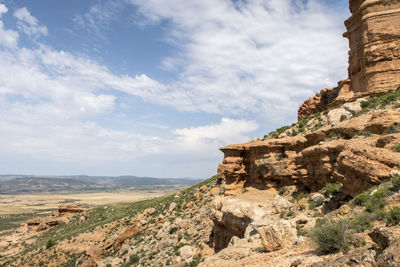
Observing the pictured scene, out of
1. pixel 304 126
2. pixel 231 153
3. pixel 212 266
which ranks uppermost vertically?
pixel 304 126

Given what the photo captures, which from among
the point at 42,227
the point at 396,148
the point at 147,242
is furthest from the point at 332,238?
the point at 42,227

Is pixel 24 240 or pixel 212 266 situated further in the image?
pixel 24 240

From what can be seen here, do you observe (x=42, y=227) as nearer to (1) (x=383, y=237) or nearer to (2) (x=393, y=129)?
(2) (x=393, y=129)

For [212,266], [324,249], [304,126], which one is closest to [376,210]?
[324,249]

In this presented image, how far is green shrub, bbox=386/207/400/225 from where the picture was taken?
8.17 m

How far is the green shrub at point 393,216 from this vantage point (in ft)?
26.8

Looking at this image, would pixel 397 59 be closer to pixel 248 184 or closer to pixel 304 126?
pixel 304 126

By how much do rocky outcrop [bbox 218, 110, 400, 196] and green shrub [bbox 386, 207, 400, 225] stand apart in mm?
3137

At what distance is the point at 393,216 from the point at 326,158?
8.60 meters

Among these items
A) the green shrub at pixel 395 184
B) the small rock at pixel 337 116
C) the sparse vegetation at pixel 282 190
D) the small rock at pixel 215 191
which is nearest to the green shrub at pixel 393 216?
the green shrub at pixel 395 184

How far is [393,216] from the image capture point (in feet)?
27.7

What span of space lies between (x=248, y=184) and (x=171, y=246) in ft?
33.9

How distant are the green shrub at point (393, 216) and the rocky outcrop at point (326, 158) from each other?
123 inches

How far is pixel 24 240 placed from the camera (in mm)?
62219
